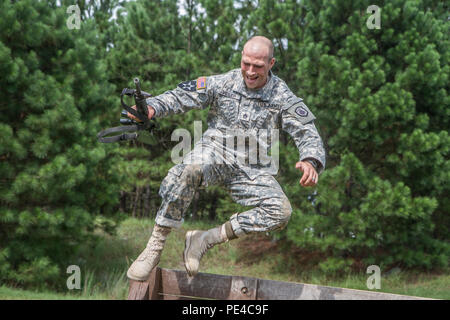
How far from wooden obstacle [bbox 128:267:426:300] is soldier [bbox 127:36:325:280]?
123 millimetres

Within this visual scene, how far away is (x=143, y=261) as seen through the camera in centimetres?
311

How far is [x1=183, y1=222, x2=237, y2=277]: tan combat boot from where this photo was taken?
3154 mm

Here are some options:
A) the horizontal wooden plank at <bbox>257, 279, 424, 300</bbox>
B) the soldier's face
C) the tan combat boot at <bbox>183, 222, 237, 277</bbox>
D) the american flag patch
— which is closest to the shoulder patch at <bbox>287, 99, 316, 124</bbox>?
the soldier's face

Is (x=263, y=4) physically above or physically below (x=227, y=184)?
above

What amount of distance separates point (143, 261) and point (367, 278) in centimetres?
653

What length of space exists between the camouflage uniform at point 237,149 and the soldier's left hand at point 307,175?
0.33 feet

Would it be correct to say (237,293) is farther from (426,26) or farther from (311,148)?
(426,26)

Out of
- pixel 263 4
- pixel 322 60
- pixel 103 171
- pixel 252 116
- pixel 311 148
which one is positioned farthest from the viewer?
pixel 103 171

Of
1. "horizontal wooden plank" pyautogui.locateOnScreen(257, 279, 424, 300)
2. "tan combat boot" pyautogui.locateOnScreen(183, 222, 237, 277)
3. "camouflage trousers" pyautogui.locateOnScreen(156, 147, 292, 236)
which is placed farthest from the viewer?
"tan combat boot" pyautogui.locateOnScreen(183, 222, 237, 277)

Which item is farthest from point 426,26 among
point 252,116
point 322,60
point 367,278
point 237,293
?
point 237,293

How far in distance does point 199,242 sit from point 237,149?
0.71m

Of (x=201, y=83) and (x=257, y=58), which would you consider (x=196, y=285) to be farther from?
(x=257, y=58)
